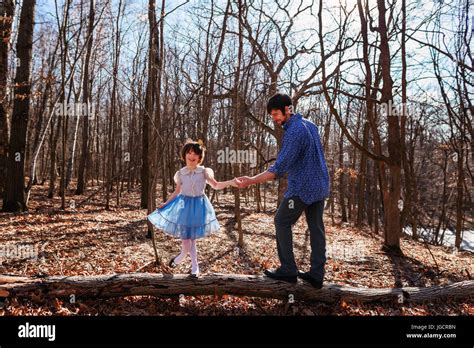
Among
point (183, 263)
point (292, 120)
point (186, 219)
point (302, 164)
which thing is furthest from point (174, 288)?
point (292, 120)

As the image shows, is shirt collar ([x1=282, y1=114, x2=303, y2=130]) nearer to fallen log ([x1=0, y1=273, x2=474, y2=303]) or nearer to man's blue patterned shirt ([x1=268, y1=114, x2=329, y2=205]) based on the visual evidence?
man's blue patterned shirt ([x1=268, y1=114, x2=329, y2=205])

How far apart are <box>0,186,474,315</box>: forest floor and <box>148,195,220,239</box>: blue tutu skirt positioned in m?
0.93

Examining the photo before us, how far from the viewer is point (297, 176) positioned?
376 centimetres

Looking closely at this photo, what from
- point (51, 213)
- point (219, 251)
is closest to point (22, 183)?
point (51, 213)

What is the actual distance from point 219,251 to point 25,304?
13.0 feet

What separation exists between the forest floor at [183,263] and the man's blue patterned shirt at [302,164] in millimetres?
1562

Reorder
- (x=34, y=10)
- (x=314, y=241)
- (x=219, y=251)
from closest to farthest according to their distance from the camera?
(x=314, y=241) → (x=219, y=251) → (x=34, y=10)

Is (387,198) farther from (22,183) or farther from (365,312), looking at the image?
(22,183)

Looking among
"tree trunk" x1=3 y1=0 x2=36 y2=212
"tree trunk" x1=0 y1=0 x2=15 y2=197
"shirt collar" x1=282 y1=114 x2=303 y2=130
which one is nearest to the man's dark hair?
"shirt collar" x1=282 y1=114 x2=303 y2=130

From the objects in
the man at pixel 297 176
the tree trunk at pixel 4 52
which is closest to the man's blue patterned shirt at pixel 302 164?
the man at pixel 297 176

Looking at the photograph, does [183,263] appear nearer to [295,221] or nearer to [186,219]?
[186,219]

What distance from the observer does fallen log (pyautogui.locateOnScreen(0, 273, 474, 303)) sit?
3.75 m

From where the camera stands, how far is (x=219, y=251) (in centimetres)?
705
